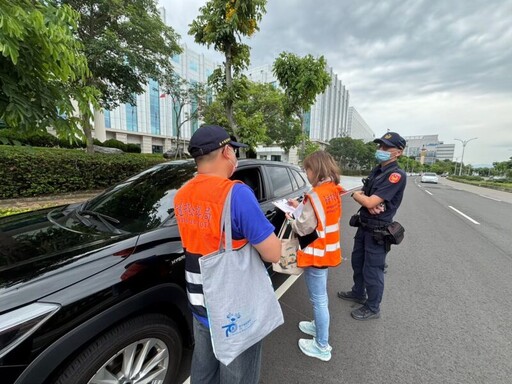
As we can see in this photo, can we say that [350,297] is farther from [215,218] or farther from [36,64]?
[36,64]

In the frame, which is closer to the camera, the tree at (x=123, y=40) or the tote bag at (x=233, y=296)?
the tote bag at (x=233, y=296)

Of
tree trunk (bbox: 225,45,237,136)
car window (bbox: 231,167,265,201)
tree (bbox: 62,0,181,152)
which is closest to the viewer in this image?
car window (bbox: 231,167,265,201)

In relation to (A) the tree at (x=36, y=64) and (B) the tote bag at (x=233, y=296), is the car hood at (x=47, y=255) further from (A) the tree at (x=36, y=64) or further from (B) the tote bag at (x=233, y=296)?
(A) the tree at (x=36, y=64)

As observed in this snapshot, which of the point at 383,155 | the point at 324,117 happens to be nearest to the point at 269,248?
the point at 383,155

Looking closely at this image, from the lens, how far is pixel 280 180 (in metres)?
3.45

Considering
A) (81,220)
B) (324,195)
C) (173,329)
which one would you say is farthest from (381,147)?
(81,220)

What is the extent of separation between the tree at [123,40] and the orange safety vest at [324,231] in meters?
8.62

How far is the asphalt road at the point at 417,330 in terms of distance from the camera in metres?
2.02

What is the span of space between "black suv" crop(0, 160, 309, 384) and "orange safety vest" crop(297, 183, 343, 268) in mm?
947

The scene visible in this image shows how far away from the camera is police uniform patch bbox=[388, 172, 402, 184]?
240 centimetres

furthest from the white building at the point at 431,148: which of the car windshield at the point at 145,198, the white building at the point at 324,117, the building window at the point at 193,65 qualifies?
the car windshield at the point at 145,198

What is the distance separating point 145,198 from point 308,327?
1944 mm

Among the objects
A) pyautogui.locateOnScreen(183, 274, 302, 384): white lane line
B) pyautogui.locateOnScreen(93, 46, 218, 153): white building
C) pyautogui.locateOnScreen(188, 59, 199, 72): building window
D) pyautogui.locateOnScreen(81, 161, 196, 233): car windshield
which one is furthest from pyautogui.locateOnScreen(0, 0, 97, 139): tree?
pyautogui.locateOnScreen(188, 59, 199, 72): building window

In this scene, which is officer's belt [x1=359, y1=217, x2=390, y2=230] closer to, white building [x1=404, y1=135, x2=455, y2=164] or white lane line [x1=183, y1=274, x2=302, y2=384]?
white lane line [x1=183, y1=274, x2=302, y2=384]
